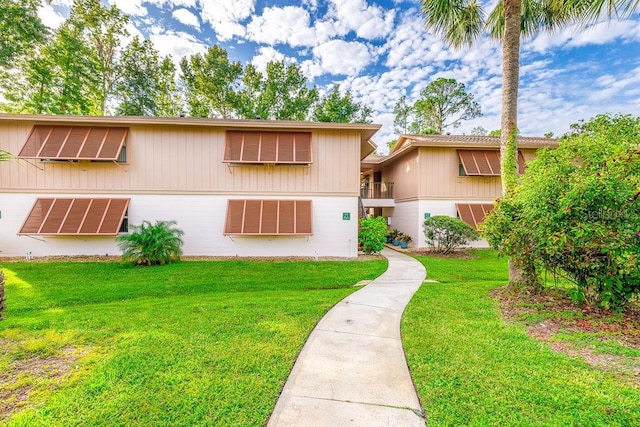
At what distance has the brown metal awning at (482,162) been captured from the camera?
12.1 m

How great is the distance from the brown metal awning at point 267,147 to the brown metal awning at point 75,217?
4.60 meters

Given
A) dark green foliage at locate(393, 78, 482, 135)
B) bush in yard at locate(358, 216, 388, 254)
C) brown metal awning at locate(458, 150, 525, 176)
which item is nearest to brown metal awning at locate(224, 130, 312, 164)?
bush in yard at locate(358, 216, 388, 254)

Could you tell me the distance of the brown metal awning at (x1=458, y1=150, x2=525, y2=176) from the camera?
475 inches

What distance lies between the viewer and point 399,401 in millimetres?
2520

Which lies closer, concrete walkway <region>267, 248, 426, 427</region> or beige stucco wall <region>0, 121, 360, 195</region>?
concrete walkway <region>267, 248, 426, 427</region>

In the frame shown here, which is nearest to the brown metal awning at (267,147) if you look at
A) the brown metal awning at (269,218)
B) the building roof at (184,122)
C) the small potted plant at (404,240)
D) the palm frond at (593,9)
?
the building roof at (184,122)

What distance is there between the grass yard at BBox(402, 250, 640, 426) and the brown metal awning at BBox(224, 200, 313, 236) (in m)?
5.83

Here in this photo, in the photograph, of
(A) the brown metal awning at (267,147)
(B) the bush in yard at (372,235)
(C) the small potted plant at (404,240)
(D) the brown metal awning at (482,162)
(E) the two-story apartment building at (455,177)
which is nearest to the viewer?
(A) the brown metal awning at (267,147)

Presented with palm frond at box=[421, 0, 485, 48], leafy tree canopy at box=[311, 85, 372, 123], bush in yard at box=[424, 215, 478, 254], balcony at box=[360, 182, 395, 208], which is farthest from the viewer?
leafy tree canopy at box=[311, 85, 372, 123]

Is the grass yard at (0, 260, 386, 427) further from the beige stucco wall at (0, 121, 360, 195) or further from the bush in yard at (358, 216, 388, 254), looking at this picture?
the beige stucco wall at (0, 121, 360, 195)

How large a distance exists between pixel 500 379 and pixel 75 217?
12687mm

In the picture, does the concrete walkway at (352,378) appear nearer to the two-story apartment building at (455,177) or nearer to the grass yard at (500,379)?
the grass yard at (500,379)

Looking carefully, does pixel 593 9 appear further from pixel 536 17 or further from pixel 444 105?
pixel 444 105

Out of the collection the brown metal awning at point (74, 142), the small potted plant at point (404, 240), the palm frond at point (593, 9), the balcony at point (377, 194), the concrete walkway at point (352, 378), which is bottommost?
the concrete walkway at point (352, 378)
